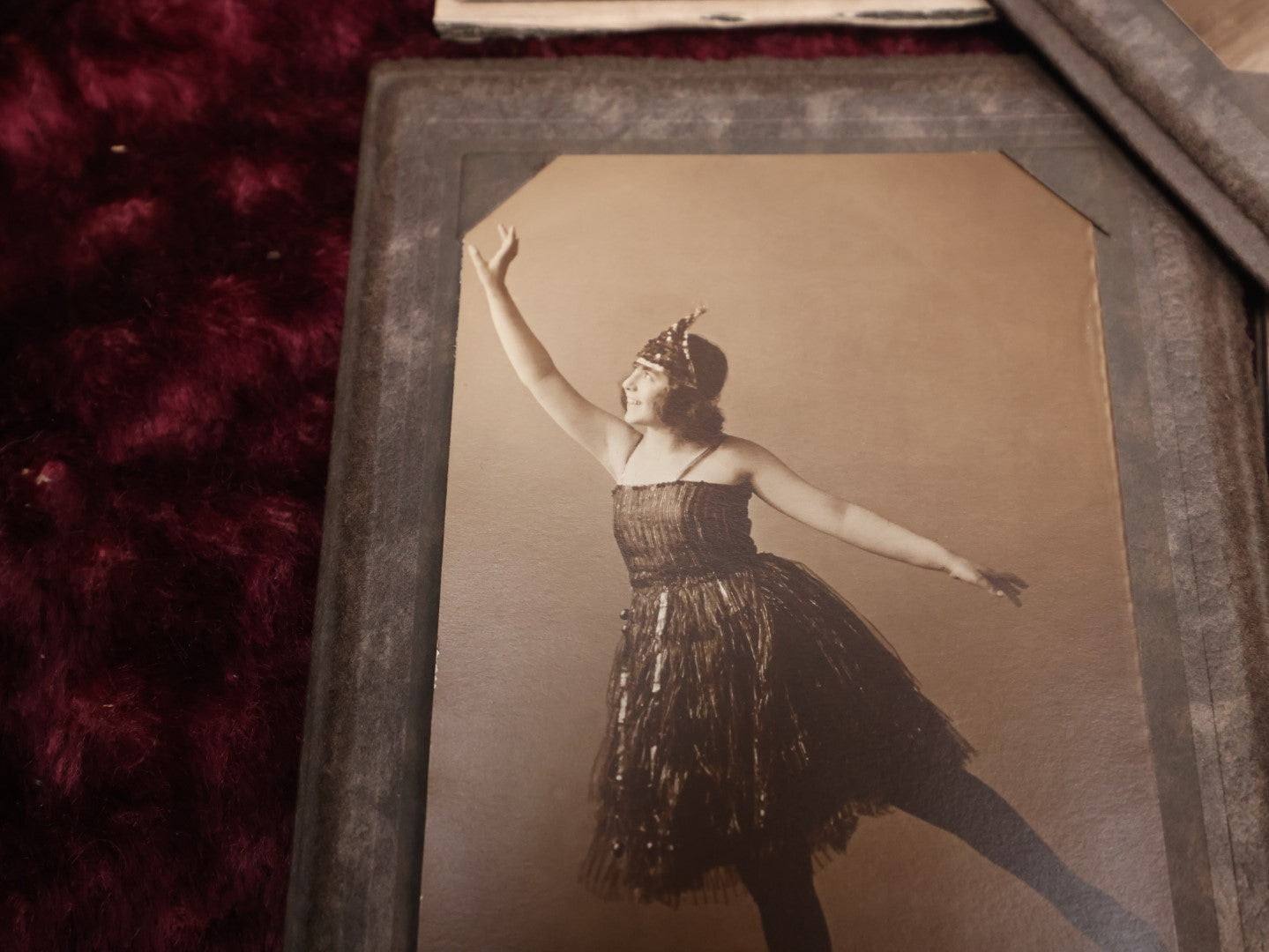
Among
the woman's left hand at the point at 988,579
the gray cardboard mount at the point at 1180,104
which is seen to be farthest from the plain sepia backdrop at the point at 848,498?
the gray cardboard mount at the point at 1180,104

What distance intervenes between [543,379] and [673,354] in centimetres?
13

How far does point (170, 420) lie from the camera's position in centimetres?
90

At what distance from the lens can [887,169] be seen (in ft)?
3.06

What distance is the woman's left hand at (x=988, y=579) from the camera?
79cm

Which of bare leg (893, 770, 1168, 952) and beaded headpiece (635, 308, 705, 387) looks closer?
bare leg (893, 770, 1168, 952)

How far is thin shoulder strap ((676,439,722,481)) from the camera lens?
83 centimetres

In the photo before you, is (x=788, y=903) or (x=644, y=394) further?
(x=644, y=394)

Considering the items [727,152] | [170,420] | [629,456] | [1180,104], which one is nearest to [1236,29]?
[1180,104]

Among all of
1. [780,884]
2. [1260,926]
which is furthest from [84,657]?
[1260,926]

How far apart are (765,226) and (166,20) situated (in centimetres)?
74

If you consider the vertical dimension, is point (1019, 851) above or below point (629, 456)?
below

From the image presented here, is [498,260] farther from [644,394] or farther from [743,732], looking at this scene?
[743,732]

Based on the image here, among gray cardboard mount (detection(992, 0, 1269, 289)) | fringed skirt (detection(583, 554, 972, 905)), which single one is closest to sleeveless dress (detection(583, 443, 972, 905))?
fringed skirt (detection(583, 554, 972, 905))

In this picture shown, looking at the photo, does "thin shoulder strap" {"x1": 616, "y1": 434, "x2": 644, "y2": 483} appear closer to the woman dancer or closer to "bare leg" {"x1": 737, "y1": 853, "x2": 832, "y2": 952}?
the woman dancer
